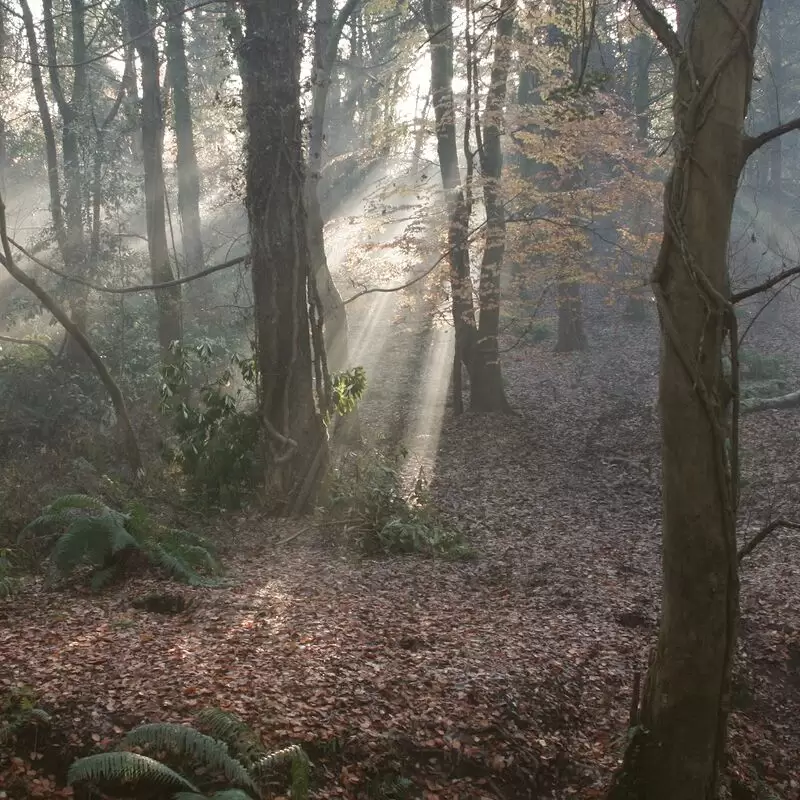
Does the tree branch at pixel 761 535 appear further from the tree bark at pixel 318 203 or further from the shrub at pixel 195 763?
the tree bark at pixel 318 203

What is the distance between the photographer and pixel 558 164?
46.4 ft

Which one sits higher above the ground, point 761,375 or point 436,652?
point 761,375

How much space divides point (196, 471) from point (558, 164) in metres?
8.42

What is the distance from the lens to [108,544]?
6.91m

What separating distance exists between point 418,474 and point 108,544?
6775mm

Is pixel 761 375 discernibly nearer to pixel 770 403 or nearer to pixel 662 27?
pixel 770 403

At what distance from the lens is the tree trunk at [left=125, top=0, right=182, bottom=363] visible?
52.2ft

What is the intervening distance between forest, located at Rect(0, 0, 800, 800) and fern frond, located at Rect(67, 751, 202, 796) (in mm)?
25

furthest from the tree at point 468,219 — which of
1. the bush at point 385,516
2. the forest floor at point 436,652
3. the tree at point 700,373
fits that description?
the tree at point 700,373

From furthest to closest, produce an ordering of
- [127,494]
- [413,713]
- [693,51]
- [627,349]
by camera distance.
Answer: [627,349]
[127,494]
[413,713]
[693,51]

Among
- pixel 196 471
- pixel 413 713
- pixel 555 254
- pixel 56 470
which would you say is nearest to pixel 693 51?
pixel 413 713

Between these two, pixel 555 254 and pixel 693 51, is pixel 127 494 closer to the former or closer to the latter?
pixel 693 51

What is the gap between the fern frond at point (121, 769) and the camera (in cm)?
358

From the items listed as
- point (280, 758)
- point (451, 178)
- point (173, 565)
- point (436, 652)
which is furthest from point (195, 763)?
point (451, 178)
